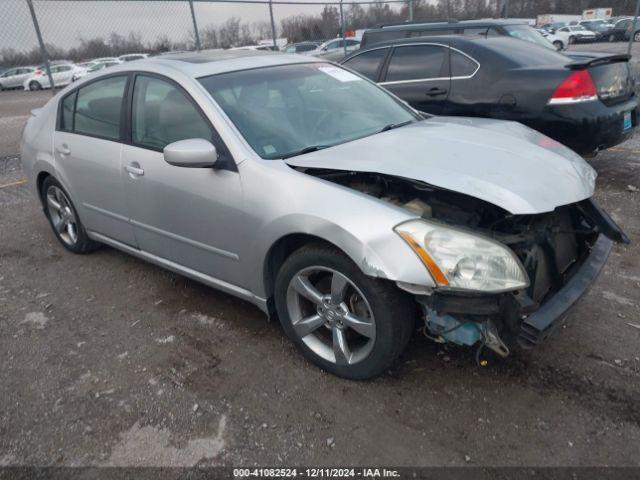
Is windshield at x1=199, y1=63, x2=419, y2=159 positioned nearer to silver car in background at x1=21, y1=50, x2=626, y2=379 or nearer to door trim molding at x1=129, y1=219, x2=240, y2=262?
silver car in background at x1=21, y1=50, x2=626, y2=379

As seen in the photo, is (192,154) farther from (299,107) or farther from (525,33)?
(525,33)

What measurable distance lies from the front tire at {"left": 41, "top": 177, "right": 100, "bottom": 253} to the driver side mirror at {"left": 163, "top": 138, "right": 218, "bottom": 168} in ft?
6.22

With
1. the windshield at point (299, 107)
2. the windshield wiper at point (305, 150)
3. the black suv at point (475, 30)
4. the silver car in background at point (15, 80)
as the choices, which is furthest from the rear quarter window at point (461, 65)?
the silver car in background at point (15, 80)

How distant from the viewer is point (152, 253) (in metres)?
3.58

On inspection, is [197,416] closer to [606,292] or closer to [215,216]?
[215,216]

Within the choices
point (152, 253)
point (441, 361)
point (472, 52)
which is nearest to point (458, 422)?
point (441, 361)

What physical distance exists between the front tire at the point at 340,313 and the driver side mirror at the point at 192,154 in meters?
0.71

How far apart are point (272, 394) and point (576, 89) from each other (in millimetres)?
4408

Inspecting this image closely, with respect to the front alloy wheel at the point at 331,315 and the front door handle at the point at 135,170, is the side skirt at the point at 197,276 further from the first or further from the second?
the front door handle at the point at 135,170

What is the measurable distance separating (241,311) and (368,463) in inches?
60.7

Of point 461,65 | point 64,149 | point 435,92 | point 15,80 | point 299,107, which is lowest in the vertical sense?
point 15,80

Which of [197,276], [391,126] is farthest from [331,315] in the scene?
[391,126]

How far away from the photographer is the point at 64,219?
453 cm

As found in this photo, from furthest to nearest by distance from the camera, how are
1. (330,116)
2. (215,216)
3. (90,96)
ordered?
(90,96) → (330,116) → (215,216)
